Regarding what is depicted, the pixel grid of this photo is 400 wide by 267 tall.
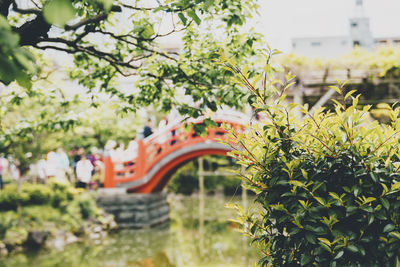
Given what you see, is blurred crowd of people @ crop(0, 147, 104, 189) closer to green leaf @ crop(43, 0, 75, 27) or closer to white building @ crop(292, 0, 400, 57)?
green leaf @ crop(43, 0, 75, 27)

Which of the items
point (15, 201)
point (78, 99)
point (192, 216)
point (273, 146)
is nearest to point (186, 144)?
point (192, 216)

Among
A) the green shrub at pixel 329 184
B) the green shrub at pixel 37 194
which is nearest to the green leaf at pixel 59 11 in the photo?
the green shrub at pixel 329 184

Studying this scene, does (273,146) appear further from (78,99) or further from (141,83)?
(78,99)

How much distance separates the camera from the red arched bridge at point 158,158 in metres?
11.4

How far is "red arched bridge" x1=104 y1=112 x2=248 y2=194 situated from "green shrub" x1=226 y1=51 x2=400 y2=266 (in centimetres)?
874

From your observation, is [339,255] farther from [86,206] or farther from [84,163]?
[84,163]

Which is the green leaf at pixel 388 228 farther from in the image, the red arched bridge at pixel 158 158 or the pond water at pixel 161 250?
the red arched bridge at pixel 158 158

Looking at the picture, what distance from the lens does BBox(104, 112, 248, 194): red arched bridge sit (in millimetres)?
11359

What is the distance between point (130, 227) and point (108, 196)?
126cm

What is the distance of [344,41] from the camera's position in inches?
1057

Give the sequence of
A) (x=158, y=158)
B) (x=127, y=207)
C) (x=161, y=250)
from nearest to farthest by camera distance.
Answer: (x=161, y=250) → (x=158, y=158) → (x=127, y=207)

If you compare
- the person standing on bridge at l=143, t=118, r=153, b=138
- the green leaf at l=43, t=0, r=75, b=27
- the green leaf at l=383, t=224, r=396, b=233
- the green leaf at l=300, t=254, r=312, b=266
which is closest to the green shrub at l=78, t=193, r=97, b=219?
the person standing on bridge at l=143, t=118, r=153, b=138

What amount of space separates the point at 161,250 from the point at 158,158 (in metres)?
3.71

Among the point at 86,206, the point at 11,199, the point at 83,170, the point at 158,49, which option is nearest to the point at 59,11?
the point at 158,49
